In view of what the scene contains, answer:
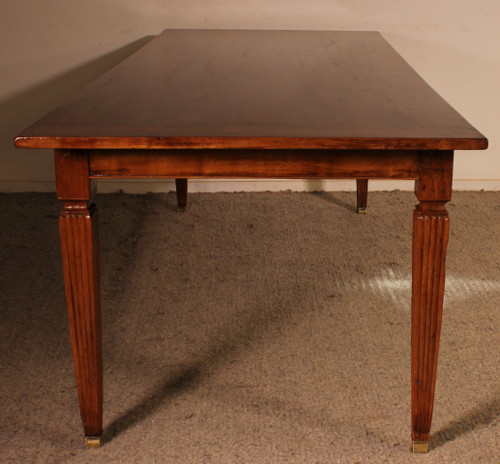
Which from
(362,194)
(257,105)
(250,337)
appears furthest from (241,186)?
(257,105)

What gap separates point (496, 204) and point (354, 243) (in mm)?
674

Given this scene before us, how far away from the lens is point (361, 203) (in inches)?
95.0

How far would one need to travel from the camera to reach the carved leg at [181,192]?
7.85 ft

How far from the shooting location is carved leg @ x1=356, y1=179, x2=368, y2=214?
237 centimetres

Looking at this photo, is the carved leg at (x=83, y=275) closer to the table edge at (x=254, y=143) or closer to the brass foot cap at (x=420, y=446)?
the table edge at (x=254, y=143)

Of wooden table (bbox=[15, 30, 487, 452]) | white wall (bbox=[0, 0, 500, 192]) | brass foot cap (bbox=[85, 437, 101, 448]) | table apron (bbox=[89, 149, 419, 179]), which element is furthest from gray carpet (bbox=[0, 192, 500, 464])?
table apron (bbox=[89, 149, 419, 179])

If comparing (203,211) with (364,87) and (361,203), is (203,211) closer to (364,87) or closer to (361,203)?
(361,203)

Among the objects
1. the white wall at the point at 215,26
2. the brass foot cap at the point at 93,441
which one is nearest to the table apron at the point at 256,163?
the brass foot cap at the point at 93,441

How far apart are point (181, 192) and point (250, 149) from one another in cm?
131

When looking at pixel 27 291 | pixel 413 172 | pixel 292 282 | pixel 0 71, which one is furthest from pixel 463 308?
pixel 0 71

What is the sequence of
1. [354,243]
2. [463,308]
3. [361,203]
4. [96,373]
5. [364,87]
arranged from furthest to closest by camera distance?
1. [361,203]
2. [354,243]
3. [463,308]
4. [364,87]
5. [96,373]

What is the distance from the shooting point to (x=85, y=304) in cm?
120

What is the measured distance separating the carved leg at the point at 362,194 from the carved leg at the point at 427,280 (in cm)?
119

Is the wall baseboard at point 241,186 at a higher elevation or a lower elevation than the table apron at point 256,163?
lower
